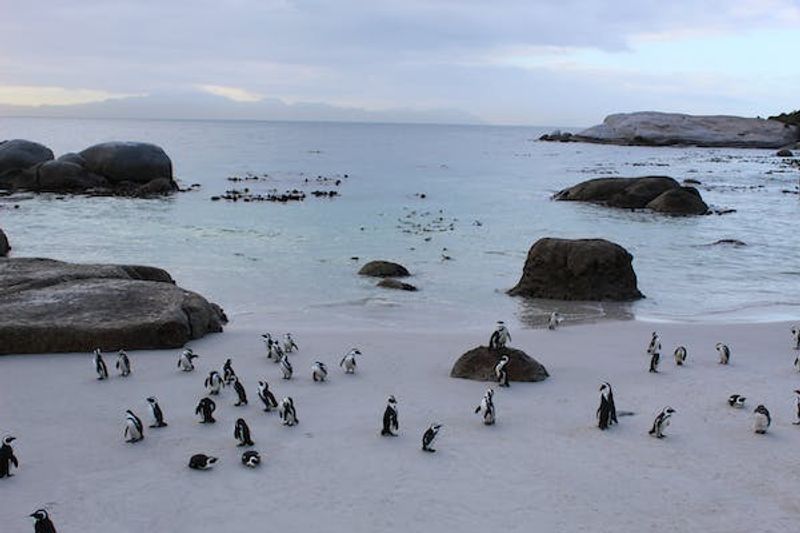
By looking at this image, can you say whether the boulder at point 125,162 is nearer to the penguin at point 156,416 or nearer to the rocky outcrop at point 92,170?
the rocky outcrop at point 92,170

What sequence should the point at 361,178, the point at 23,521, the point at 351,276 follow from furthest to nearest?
the point at 361,178 → the point at 351,276 → the point at 23,521

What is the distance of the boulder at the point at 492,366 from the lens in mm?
13305

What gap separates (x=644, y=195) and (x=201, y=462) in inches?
1498

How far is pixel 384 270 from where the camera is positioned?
2494 centimetres

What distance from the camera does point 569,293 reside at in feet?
70.2

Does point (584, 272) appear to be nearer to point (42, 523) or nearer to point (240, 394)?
point (240, 394)

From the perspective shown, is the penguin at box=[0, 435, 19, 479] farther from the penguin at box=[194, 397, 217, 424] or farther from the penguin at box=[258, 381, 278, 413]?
the penguin at box=[258, 381, 278, 413]

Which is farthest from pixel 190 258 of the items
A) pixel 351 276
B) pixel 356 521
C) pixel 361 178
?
pixel 361 178

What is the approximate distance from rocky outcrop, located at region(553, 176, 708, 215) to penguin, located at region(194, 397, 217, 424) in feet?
114

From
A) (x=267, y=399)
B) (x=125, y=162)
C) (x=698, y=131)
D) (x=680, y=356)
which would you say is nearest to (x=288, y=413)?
(x=267, y=399)

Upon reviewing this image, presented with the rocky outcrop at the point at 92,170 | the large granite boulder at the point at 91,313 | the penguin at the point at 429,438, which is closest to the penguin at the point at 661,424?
the penguin at the point at 429,438

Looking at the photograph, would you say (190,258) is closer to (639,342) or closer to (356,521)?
(639,342)

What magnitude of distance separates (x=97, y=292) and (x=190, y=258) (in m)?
13.2

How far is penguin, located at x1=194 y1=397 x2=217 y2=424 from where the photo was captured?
11156mm
